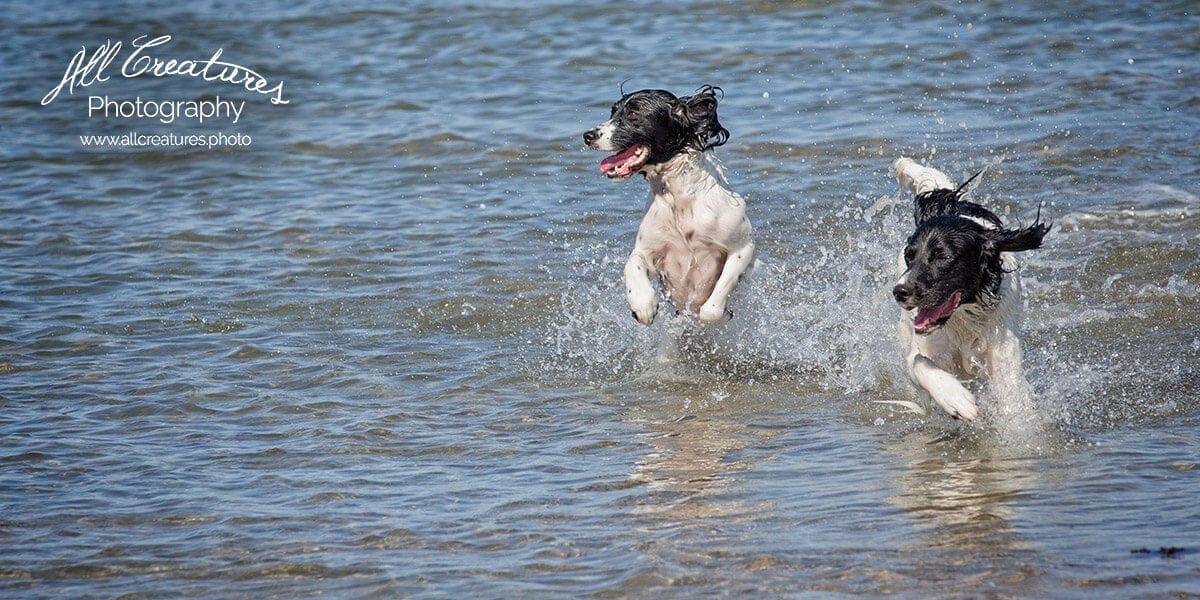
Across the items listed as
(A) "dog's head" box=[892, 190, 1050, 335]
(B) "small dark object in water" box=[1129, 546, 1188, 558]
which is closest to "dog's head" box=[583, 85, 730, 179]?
(A) "dog's head" box=[892, 190, 1050, 335]

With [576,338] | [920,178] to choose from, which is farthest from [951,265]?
[576,338]

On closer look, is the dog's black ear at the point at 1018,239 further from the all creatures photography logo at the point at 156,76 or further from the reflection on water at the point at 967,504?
the all creatures photography logo at the point at 156,76

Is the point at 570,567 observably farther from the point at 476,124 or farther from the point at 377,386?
the point at 476,124

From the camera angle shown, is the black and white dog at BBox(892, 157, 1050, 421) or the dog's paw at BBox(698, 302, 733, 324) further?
the dog's paw at BBox(698, 302, 733, 324)

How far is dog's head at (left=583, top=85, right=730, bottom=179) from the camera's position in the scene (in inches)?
262

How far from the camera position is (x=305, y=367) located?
7102 mm

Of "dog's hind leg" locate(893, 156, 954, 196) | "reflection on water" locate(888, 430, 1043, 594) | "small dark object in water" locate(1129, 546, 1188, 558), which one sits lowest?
"reflection on water" locate(888, 430, 1043, 594)

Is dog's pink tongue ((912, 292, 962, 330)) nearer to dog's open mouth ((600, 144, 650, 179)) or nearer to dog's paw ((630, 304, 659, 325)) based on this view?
dog's paw ((630, 304, 659, 325))

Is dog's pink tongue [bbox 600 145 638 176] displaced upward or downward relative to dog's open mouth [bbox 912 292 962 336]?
upward

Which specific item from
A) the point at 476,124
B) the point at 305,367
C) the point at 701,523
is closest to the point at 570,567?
the point at 701,523

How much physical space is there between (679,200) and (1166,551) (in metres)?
3.16

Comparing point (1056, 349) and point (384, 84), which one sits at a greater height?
point (384, 84)

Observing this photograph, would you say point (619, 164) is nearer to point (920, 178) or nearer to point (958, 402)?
point (920, 178)

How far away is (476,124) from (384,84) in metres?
2.13
